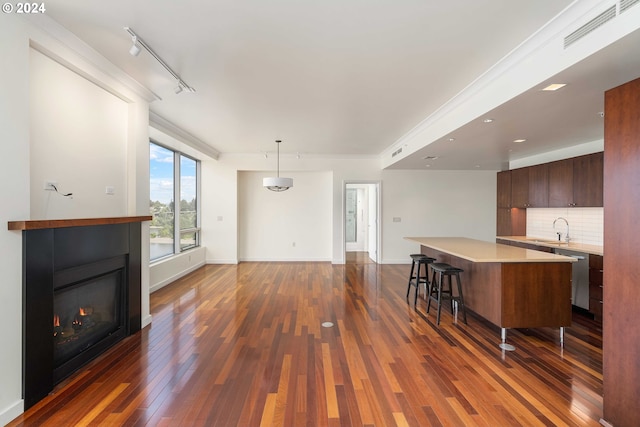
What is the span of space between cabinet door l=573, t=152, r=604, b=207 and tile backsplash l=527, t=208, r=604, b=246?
0.35m

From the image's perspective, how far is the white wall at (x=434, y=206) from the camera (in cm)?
755

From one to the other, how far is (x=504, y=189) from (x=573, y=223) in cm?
164

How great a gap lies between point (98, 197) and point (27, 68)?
4.07ft

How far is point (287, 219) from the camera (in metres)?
8.00

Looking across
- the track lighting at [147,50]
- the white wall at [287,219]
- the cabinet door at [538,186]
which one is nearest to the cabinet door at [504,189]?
the cabinet door at [538,186]

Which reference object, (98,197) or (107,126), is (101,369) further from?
(107,126)

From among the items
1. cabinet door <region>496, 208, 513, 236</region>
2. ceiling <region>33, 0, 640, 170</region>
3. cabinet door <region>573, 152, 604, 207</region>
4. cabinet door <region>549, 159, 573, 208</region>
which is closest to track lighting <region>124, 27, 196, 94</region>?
ceiling <region>33, 0, 640, 170</region>

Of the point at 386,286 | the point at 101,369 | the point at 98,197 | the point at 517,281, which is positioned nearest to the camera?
the point at 101,369

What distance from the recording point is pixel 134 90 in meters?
3.27

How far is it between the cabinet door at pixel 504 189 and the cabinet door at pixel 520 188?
0.13m

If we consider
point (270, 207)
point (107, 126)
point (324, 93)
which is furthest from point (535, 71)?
point (270, 207)

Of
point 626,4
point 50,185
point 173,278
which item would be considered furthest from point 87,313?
point 626,4

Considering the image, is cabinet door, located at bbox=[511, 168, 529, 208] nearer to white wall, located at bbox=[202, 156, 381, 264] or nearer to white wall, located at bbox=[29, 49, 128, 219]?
white wall, located at bbox=[202, 156, 381, 264]

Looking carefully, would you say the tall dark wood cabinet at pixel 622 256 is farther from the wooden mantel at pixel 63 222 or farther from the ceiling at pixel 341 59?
the wooden mantel at pixel 63 222
